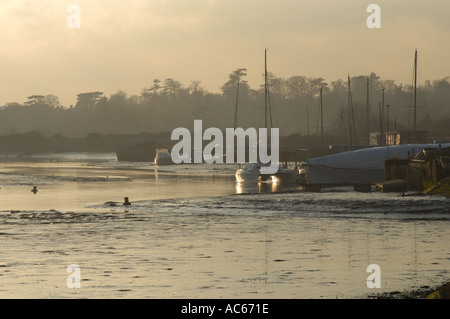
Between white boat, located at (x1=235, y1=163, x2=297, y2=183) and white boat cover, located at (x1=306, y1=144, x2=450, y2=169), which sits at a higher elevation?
white boat cover, located at (x1=306, y1=144, x2=450, y2=169)

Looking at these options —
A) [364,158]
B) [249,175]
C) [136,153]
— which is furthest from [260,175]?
[136,153]

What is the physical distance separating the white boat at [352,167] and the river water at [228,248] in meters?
14.5

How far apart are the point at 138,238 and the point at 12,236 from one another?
417 cm

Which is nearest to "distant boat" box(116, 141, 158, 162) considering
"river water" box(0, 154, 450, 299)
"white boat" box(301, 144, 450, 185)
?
"white boat" box(301, 144, 450, 185)

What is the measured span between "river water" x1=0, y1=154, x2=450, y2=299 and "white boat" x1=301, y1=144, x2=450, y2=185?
1449 cm

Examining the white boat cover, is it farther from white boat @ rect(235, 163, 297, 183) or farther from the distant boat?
the distant boat

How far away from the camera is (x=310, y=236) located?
2484cm

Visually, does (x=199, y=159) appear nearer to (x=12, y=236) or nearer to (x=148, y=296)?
(x=12, y=236)

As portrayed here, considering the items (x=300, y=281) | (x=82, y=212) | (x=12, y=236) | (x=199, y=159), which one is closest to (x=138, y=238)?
(x=12, y=236)

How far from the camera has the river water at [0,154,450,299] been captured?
16203 mm

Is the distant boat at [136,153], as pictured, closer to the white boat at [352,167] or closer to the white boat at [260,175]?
the white boat at [260,175]

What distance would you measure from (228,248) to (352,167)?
107 feet

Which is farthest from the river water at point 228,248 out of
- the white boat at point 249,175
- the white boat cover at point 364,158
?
the white boat at point 249,175

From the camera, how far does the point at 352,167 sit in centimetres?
5347
